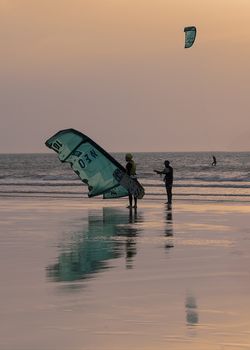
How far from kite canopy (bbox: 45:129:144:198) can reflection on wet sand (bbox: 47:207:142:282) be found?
552 centimetres

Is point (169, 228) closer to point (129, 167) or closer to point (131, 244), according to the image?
point (131, 244)

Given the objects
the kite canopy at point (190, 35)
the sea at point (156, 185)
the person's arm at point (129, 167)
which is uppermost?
the kite canopy at point (190, 35)

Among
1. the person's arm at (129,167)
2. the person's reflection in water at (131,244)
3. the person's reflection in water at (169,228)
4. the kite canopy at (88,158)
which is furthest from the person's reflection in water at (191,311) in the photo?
the kite canopy at (88,158)

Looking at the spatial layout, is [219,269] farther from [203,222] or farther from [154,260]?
[203,222]

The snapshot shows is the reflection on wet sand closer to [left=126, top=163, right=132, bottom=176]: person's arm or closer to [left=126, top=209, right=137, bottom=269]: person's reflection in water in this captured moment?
[left=126, top=209, right=137, bottom=269]: person's reflection in water

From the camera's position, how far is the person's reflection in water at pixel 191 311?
29.0 ft

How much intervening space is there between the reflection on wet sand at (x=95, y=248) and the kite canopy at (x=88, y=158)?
5519 millimetres

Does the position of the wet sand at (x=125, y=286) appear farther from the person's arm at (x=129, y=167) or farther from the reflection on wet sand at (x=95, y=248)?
the person's arm at (x=129, y=167)

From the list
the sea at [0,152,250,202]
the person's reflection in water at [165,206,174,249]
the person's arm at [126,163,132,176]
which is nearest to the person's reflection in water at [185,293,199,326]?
the person's reflection in water at [165,206,174,249]

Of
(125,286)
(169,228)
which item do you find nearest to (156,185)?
(169,228)

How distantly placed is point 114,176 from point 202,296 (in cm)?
1937

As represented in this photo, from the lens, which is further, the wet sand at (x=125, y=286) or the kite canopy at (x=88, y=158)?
the kite canopy at (x=88, y=158)

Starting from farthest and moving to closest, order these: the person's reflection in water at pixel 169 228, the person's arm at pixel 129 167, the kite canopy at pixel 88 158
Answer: the kite canopy at pixel 88 158 → the person's arm at pixel 129 167 → the person's reflection in water at pixel 169 228

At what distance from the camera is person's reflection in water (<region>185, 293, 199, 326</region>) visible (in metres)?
8.84
